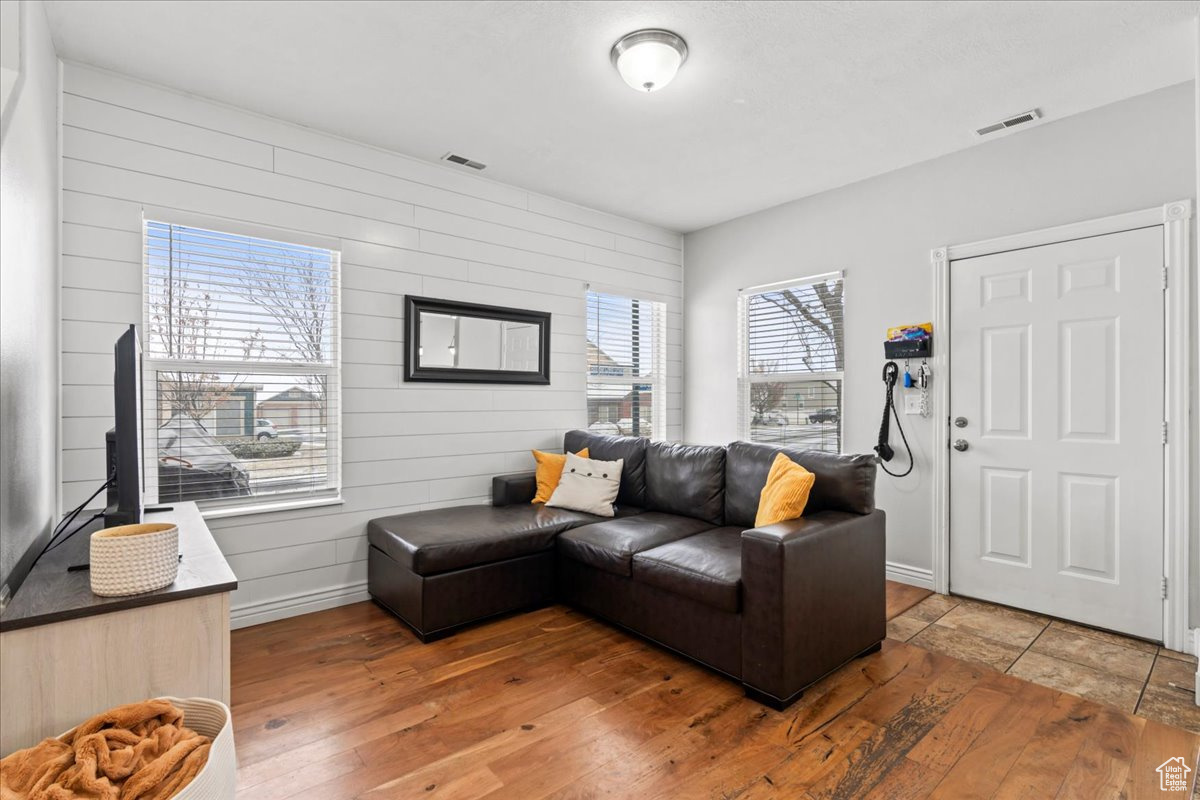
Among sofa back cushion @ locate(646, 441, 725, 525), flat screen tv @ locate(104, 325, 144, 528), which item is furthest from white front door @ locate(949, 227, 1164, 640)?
flat screen tv @ locate(104, 325, 144, 528)

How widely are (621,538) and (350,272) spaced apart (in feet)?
6.99

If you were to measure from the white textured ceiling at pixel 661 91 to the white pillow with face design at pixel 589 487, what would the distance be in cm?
192

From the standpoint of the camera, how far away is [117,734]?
3.87ft

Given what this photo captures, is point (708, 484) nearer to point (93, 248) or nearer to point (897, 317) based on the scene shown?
point (897, 317)

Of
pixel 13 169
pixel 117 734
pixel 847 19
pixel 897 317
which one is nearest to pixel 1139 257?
pixel 897 317

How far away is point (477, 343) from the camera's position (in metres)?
3.86

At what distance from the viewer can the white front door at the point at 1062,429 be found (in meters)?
2.84

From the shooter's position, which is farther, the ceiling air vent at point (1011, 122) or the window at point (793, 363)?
the window at point (793, 363)

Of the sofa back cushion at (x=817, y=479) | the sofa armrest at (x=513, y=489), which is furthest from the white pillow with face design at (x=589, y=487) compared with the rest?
the sofa back cushion at (x=817, y=479)

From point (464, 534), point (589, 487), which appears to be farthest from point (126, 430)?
point (589, 487)

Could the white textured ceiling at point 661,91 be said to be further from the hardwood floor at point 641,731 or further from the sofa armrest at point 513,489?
the hardwood floor at point 641,731

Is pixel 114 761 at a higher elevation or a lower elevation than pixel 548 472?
lower

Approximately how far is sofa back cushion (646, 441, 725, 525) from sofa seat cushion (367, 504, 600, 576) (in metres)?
0.46

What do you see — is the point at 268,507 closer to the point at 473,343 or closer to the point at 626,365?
the point at 473,343
